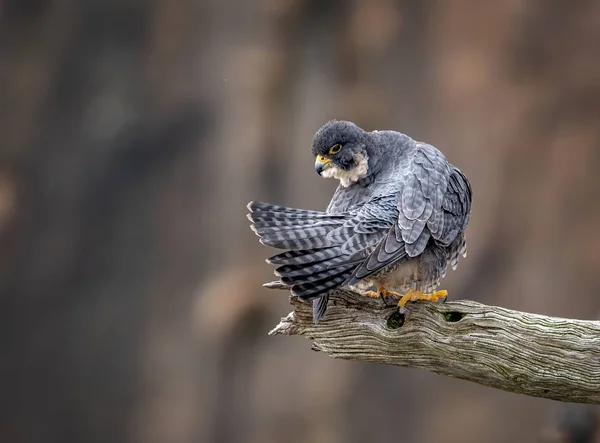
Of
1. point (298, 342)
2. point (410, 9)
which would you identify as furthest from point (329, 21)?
point (298, 342)

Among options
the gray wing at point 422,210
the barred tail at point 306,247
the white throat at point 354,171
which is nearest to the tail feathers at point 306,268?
the barred tail at point 306,247

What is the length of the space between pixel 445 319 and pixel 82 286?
6.18 meters

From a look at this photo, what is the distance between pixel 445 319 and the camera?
4.04 m

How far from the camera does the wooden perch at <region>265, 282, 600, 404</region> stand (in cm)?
386

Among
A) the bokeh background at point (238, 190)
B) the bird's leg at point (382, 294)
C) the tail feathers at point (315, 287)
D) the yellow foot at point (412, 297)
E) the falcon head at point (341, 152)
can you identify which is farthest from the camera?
the bokeh background at point (238, 190)

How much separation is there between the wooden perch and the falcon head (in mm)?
719

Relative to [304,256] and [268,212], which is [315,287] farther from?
[268,212]

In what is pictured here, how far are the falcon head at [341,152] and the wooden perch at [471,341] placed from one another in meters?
0.72

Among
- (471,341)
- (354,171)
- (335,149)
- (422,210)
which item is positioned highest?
(335,149)

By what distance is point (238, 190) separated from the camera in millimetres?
8891

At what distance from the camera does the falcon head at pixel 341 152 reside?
4477 millimetres

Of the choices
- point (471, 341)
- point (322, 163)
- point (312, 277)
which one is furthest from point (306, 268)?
point (322, 163)

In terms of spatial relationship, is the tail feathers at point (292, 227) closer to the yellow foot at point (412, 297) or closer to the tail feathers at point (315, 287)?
the tail feathers at point (315, 287)

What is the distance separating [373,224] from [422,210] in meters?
0.33
